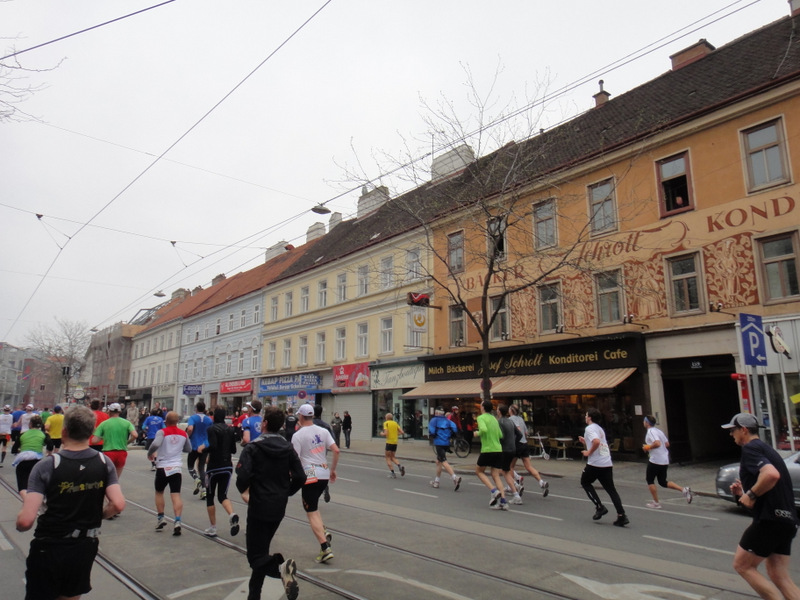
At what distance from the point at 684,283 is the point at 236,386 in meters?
31.1

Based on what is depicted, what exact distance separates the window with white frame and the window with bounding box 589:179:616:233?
22.7 feet

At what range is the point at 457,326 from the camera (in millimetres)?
24750

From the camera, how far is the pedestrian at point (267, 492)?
4750 mm

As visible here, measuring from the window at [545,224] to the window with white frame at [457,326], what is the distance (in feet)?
15.6

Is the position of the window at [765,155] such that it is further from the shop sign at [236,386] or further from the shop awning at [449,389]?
the shop sign at [236,386]

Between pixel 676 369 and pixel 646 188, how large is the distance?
5.80 metres

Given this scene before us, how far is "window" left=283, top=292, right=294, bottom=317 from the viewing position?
3638 centimetres

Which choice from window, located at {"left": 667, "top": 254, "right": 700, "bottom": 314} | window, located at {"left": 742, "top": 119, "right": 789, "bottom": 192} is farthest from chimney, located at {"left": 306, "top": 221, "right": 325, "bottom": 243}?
window, located at {"left": 742, "top": 119, "right": 789, "bottom": 192}

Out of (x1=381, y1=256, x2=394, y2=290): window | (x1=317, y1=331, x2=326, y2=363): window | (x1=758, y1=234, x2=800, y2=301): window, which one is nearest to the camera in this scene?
(x1=758, y1=234, x2=800, y2=301): window

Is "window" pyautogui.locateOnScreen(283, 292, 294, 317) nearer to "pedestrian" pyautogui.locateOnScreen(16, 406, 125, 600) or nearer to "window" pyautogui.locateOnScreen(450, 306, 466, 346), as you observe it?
"window" pyautogui.locateOnScreen(450, 306, 466, 346)

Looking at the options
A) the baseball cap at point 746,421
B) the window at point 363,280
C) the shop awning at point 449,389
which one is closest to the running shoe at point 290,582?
the baseball cap at point 746,421

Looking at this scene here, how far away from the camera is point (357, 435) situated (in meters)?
29.7

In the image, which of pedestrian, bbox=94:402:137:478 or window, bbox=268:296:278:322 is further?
window, bbox=268:296:278:322

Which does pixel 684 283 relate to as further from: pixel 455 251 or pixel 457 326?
pixel 455 251
